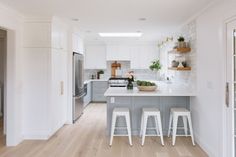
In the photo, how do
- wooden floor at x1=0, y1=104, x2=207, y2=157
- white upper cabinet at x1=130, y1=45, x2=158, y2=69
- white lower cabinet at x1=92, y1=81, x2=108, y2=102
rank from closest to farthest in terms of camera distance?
wooden floor at x1=0, y1=104, x2=207, y2=157 → white lower cabinet at x1=92, y1=81, x2=108, y2=102 → white upper cabinet at x1=130, y1=45, x2=158, y2=69

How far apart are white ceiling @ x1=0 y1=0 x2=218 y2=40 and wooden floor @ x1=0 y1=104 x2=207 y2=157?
7.85ft

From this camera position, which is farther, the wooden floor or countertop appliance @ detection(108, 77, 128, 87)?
countertop appliance @ detection(108, 77, 128, 87)

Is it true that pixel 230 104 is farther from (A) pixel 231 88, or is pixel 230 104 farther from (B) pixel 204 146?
(B) pixel 204 146

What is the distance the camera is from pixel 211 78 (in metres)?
3.68

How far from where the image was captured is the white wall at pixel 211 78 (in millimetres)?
3293

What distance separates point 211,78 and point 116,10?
75.9 inches

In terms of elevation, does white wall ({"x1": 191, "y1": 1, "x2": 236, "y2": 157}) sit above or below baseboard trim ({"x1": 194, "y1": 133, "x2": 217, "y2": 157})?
above

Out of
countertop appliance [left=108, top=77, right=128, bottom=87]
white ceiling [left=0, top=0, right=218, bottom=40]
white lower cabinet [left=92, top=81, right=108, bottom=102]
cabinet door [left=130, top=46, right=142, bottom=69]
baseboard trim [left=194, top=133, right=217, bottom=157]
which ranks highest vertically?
white ceiling [left=0, top=0, right=218, bottom=40]

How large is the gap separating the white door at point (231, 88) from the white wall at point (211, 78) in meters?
0.11

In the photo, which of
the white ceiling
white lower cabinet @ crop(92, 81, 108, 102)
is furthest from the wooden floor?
white lower cabinet @ crop(92, 81, 108, 102)

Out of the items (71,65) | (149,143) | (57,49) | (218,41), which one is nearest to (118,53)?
(71,65)

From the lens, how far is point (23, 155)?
3.79m

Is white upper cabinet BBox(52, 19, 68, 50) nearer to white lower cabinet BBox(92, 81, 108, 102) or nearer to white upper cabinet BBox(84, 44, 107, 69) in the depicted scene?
white lower cabinet BBox(92, 81, 108, 102)

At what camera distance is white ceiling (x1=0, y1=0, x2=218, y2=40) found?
3.62 meters
